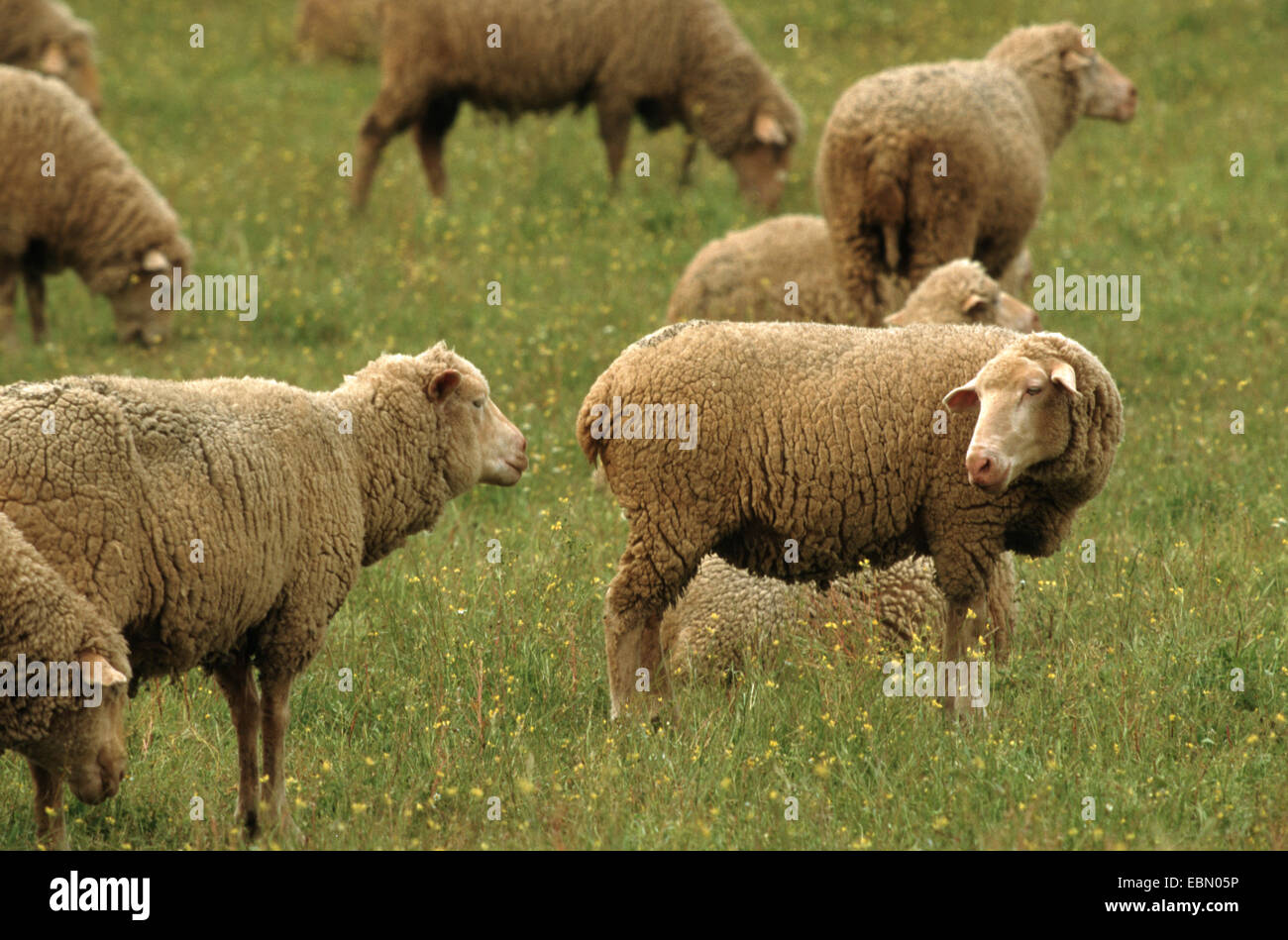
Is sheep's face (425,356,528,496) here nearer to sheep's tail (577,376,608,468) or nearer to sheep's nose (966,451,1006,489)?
sheep's tail (577,376,608,468)

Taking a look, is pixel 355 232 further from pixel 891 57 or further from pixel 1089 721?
pixel 1089 721

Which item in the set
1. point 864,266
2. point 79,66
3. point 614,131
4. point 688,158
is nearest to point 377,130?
point 614,131

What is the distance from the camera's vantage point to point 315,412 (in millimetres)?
5527

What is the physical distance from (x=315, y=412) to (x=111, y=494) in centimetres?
101

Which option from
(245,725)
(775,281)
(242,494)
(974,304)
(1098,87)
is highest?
(1098,87)

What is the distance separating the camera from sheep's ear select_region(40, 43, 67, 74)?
48.2 ft

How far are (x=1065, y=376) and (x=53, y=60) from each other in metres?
12.1

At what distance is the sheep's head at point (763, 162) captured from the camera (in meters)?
13.5

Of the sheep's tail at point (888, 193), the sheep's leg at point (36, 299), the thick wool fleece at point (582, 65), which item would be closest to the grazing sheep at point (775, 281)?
the sheep's tail at point (888, 193)

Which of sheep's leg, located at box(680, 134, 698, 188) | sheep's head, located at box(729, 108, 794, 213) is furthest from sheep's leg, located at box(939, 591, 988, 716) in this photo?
sheep's leg, located at box(680, 134, 698, 188)

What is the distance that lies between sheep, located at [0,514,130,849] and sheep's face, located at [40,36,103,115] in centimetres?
1178

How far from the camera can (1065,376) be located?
540 cm

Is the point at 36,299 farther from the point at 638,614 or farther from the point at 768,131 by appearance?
the point at 638,614

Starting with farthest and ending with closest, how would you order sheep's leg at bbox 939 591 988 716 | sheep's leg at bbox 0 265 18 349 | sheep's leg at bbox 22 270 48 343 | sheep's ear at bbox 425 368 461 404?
sheep's leg at bbox 22 270 48 343 → sheep's leg at bbox 0 265 18 349 → sheep's leg at bbox 939 591 988 716 → sheep's ear at bbox 425 368 461 404
